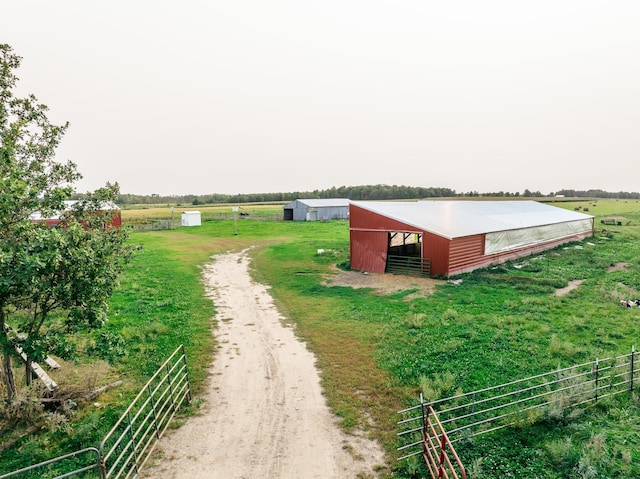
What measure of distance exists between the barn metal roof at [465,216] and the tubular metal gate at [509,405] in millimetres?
14366

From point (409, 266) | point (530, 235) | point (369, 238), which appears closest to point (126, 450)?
point (409, 266)

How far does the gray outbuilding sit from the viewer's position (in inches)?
2778

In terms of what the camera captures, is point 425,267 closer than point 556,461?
No

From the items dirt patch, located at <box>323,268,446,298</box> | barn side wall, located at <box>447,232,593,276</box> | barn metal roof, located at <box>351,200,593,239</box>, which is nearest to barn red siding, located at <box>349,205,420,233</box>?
barn metal roof, located at <box>351,200,593,239</box>

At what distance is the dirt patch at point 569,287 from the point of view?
805 inches

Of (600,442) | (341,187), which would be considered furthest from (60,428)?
(341,187)

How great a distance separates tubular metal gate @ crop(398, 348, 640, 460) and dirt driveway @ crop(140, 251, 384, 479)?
129cm

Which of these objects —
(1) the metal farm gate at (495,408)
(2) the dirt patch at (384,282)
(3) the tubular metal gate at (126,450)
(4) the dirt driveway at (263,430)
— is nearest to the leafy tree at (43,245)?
(3) the tubular metal gate at (126,450)

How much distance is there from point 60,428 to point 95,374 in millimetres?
3098

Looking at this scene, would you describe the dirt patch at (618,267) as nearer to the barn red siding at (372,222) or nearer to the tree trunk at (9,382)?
the barn red siding at (372,222)

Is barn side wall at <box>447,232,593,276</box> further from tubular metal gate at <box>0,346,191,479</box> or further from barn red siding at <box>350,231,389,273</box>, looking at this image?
tubular metal gate at <box>0,346,191,479</box>

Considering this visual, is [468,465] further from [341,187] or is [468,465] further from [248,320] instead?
[341,187]

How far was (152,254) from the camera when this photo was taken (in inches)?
1410

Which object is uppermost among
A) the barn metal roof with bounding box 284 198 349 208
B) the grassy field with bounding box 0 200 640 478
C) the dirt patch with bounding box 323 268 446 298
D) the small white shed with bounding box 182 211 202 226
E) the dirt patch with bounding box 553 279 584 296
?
the barn metal roof with bounding box 284 198 349 208
